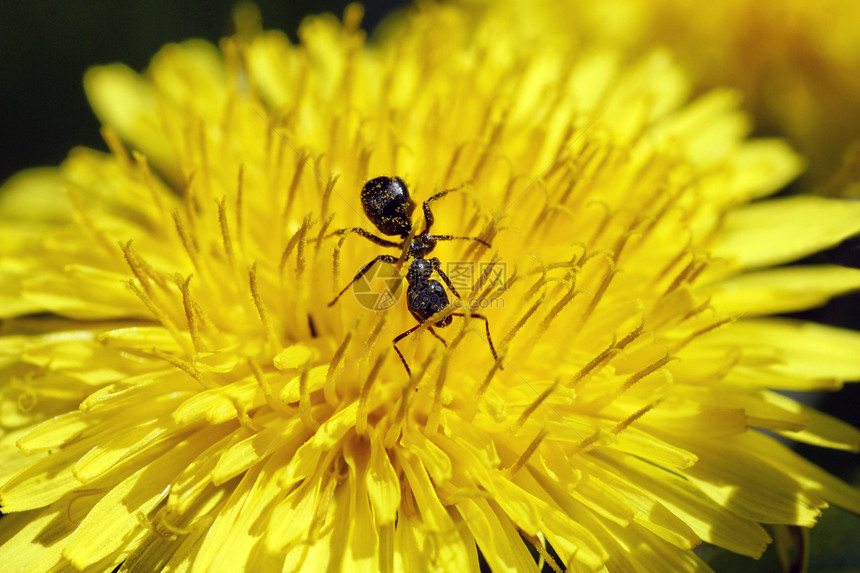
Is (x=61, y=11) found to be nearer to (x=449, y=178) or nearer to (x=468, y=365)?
(x=449, y=178)

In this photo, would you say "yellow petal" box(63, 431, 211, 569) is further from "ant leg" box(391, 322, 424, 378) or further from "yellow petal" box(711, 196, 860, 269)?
"yellow petal" box(711, 196, 860, 269)

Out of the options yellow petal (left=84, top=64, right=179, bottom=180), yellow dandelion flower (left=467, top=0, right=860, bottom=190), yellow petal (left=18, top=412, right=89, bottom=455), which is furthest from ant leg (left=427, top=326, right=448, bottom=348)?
yellow dandelion flower (left=467, top=0, right=860, bottom=190)

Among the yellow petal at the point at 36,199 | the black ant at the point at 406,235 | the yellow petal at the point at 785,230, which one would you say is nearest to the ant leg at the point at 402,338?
the black ant at the point at 406,235

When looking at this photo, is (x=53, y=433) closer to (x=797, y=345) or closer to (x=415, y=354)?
(x=415, y=354)

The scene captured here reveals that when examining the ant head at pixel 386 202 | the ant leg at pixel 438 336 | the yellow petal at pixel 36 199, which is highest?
the ant head at pixel 386 202

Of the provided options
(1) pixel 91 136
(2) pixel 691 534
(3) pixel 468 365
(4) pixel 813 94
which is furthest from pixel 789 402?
(1) pixel 91 136

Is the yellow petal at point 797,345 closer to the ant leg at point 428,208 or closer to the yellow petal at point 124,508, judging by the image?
the ant leg at point 428,208

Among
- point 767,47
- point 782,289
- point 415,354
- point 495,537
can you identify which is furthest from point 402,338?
point 767,47
